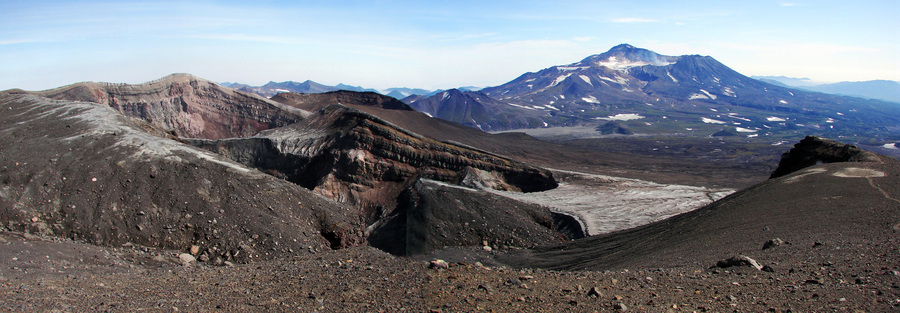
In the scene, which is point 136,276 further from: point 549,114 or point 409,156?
point 549,114

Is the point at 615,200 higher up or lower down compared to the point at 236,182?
lower down

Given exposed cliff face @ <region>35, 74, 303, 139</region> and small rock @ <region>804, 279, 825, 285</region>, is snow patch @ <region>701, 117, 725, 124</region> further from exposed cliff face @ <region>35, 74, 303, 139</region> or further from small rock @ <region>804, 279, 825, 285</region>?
small rock @ <region>804, 279, 825, 285</region>

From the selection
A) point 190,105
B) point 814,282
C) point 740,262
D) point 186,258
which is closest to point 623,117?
point 190,105

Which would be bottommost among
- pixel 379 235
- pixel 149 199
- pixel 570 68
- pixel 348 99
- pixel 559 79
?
pixel 379 235

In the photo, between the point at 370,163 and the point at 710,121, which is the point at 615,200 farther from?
the point at 710,121

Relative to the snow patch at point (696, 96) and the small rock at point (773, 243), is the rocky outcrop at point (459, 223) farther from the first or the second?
the snow patch at point (696, 96)

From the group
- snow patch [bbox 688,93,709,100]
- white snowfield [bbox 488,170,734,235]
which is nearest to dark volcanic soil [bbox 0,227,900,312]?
white snowfield [bbox 488,170,734,235]
